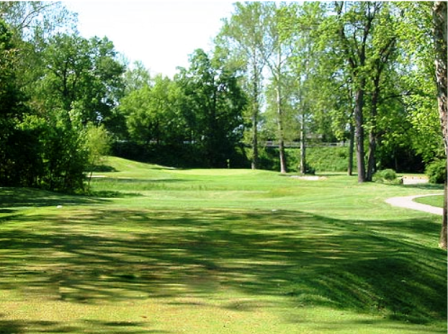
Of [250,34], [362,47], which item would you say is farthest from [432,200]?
[250,34]

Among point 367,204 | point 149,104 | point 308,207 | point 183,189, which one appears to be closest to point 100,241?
point 308,207

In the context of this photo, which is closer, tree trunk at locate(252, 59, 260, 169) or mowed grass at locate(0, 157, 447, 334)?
mowed grass at locate(0, 157, 447, 334)

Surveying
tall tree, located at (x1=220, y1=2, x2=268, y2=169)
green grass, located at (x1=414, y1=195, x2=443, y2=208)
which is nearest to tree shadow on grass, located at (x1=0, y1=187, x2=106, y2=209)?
green grass, located at (x1=414, y1=195, x2=443, y2=208)

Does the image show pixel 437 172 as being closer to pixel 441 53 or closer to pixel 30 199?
pixel 30 199

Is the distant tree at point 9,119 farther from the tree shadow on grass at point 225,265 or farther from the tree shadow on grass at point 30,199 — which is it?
the tree shadow on grass at point 225,265

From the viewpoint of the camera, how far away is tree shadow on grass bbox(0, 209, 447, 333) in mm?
8125

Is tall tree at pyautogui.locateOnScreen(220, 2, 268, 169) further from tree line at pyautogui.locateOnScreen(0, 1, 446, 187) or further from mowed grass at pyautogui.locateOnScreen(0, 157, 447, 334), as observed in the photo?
mowed grass at pyautogui.locateOnScreen(0, 157, 447, 334)

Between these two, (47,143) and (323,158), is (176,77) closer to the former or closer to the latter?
(323,158)

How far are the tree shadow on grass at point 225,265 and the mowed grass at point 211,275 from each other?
25mm

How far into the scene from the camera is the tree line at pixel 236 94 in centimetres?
3062

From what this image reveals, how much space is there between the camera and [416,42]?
74.8 feet

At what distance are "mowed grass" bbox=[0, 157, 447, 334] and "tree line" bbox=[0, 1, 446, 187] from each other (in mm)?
5854

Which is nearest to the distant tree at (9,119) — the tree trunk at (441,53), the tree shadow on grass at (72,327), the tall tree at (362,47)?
the tall tree at (362,47)

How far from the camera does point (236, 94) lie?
247ft
